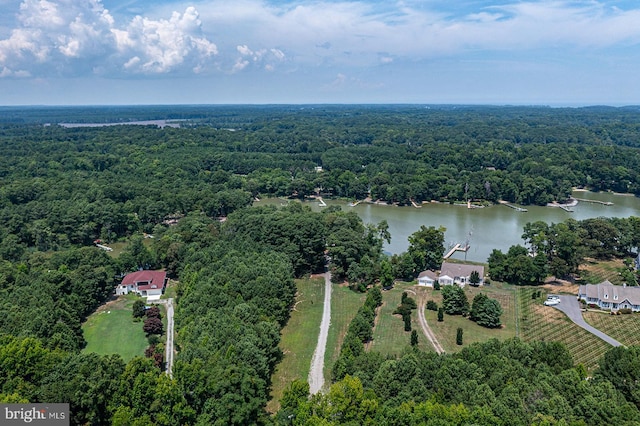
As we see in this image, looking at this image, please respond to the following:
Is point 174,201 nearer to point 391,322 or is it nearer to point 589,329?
point 391,322

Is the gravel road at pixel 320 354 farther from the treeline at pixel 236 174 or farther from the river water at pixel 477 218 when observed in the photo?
the treeline at pixel 236 174

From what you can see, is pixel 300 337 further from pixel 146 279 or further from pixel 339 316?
pixel 146 279

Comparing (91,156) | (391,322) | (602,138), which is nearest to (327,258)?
Answer: (391,322)

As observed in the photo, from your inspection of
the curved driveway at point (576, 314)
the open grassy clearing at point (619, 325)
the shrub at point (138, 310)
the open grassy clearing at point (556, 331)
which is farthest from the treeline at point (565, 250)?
the shrub at point (138, 310)

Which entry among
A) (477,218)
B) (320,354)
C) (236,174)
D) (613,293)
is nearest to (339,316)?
(320,354)

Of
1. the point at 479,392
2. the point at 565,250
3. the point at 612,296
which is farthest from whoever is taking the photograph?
the point at 565,250
